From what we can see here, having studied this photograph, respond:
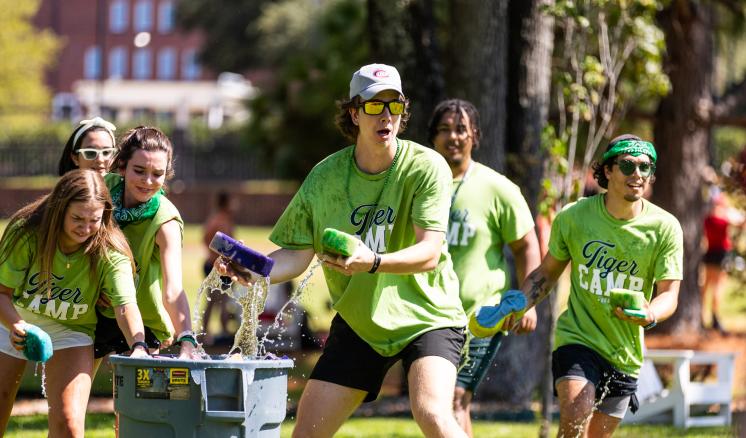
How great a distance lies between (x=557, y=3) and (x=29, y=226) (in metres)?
4.58

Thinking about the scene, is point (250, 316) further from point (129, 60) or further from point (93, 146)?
point (129, 60)

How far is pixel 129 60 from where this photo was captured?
76750 millimetres

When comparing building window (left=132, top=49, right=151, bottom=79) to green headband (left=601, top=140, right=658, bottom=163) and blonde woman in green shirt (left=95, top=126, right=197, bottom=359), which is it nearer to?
blonde woman in green shirt (left=95, top=126, right=197, bottom=359)

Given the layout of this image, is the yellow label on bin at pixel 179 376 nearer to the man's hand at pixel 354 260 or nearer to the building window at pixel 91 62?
the man's hand at pixel 354 260

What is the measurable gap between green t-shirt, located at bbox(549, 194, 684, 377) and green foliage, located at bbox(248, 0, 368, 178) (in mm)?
6899

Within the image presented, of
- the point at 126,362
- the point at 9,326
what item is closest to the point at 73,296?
the point at 9,326

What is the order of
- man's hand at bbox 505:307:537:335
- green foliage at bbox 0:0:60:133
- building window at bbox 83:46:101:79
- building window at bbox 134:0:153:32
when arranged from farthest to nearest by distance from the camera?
building window at bbox 134:0:153:32
building window at bbox 83:46:101:79
green foliage at bbox 0:0:60:133
man's hand at bbox 505:307:537:335

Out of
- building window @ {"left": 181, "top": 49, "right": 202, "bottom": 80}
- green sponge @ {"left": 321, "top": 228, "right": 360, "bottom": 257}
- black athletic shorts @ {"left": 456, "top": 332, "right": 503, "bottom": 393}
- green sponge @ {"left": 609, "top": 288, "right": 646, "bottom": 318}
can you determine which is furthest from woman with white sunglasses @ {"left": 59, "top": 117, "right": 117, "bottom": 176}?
building window @ {"left": 181, "top": 49, "right": 202, "bottom": 80}

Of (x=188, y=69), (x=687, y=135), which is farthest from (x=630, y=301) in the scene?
(x=188, y=69)

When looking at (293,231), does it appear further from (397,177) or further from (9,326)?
(9,326)

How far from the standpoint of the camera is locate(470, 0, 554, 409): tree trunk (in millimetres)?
10453

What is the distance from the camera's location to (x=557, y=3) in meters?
8.87

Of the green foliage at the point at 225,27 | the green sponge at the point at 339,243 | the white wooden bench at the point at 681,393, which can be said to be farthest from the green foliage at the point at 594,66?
the green foliage at the point at 225,27

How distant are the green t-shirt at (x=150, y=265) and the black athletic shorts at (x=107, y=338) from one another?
0.08 meters
